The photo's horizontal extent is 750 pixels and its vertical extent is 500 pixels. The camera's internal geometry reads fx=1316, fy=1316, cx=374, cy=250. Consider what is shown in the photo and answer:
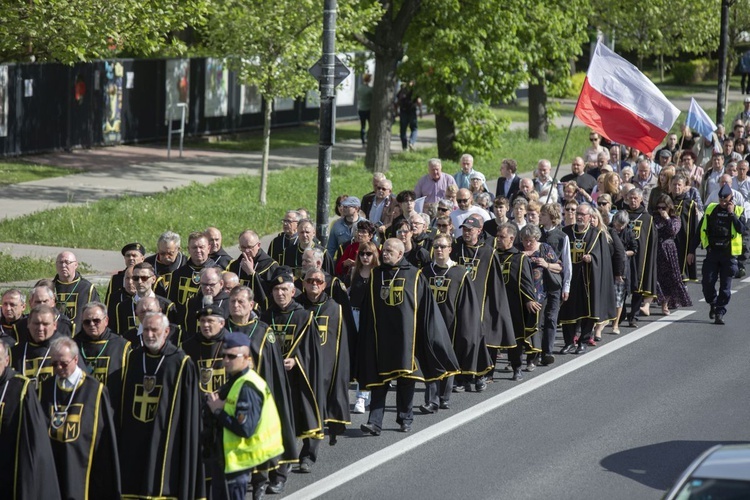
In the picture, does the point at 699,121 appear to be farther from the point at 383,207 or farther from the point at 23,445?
the point at 23,445

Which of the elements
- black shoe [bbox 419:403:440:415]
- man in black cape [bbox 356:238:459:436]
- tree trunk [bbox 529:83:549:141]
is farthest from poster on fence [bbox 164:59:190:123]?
man in black cape [bbox 356:238:459:436]

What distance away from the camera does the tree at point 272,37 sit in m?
22.6

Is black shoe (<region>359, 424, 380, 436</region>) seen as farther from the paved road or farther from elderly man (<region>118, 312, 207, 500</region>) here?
elderly man (<region>118, 312, 207, 500</region>)

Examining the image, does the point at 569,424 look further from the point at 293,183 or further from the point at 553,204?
the point at 293,183

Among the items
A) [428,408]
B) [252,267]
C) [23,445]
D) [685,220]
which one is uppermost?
[685,220]

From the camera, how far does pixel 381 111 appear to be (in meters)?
28.2

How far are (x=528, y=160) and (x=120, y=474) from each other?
78.0ft

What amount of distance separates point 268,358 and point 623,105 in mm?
8929

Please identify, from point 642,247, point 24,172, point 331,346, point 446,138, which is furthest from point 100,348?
point 446,138

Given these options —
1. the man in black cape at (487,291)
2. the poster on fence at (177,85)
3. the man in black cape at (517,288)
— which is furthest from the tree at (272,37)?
the man in black cape at (487,291)

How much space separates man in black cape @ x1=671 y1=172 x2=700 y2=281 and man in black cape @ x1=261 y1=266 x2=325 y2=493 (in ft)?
29.1

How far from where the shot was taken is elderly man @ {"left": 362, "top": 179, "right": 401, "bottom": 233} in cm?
1546

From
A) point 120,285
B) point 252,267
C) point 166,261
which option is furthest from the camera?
point 252,267

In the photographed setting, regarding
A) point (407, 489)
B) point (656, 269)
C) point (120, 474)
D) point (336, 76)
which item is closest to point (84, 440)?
point (120, 474)
